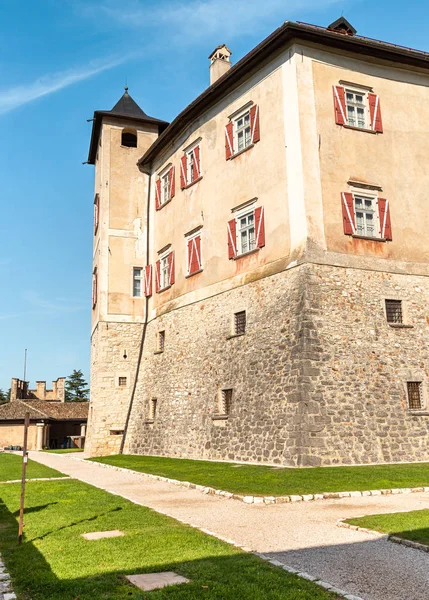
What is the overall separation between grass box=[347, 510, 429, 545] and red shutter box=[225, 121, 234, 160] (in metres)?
16.6

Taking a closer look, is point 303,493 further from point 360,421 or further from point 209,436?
point 209,436

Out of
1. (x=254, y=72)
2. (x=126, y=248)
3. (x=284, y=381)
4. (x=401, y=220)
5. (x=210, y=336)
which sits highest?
(x=254, y=72)

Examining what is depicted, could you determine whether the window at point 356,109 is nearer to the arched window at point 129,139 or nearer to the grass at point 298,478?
the grass at point 298,478

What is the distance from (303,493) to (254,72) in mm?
16403

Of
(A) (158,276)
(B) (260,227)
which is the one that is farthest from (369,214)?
(A) (158,276)

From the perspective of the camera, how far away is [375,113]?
20.3m

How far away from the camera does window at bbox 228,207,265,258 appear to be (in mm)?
20158

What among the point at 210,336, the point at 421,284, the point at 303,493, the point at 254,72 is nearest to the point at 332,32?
the point at 254,72

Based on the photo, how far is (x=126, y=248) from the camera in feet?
96.0

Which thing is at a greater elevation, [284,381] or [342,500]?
[284,381]

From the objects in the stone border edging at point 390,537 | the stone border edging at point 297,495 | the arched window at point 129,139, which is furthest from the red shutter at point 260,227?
the arched window at point 129,139

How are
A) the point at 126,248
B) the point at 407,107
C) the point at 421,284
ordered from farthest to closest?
the point at 126,248 → the point at 407,107 → the point at 421,284

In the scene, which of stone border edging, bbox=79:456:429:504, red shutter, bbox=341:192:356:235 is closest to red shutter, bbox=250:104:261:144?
red shutter, bbox=341:192:356:235

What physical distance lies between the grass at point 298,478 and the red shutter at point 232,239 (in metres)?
8.27
